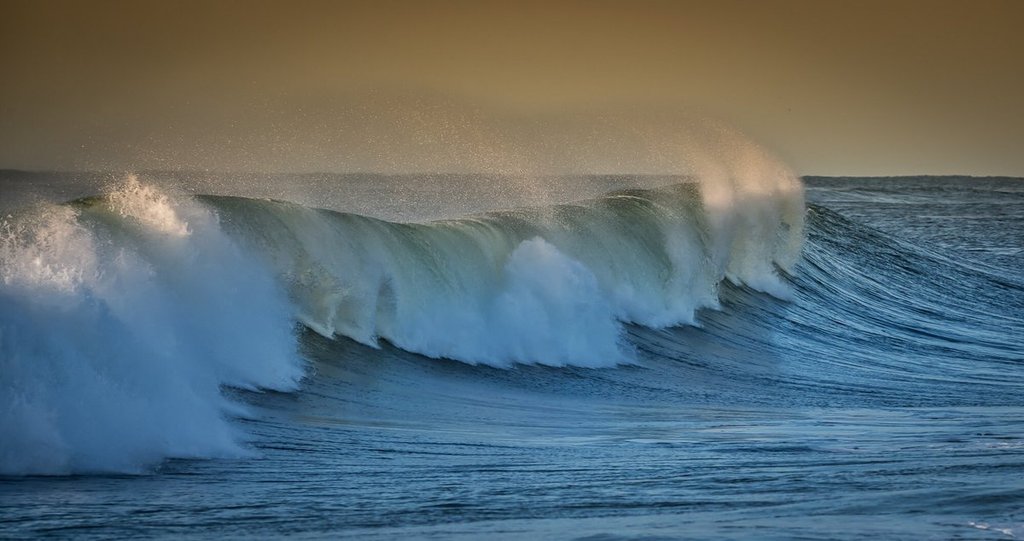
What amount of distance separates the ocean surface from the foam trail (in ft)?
0.07

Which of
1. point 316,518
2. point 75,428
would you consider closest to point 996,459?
point 316,518

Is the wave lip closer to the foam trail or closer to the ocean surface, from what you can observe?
the ocean surface

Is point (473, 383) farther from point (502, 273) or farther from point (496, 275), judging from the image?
point (502, 273)

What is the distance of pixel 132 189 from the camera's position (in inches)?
503

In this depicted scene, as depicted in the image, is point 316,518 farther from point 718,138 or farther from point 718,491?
point 718,138

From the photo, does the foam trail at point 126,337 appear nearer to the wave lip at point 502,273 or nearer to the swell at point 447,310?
the swell at point 447,310

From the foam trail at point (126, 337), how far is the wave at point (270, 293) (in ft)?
0.05

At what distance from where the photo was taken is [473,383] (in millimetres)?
13578

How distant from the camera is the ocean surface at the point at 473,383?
7367 mm

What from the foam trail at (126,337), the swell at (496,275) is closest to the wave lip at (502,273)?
the swell at (496,275)

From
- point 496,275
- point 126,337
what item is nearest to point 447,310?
point 496,275

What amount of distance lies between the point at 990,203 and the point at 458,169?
26.0m

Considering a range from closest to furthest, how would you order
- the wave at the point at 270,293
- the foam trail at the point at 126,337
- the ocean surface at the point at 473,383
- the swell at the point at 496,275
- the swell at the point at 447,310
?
1. the ocean surface at the point at 473,383
2. the foam trail at the point at 126,337
3. the wave at the point at 270,293
4. the swell at the point at 447,310
5. the swell at the point at 496,275

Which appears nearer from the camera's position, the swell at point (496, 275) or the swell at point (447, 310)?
the swell at point (447, 310)
